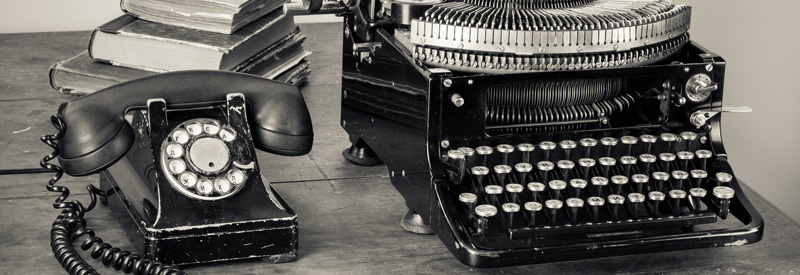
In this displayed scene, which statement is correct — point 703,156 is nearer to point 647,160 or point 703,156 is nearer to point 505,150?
point 647,160

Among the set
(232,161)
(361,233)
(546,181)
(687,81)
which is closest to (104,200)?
(232,161)

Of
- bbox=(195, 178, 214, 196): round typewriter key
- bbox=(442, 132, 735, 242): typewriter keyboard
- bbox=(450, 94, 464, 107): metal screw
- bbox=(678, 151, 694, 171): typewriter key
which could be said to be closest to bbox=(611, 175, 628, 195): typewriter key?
bbox=(442, 132, 735, 242): typewriter keyboard

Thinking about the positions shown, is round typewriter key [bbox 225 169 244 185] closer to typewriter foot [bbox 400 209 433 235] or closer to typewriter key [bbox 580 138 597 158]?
typewriter foot [bbox 400 209 433 235]

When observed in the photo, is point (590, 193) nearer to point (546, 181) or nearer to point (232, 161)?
point (546, 181)

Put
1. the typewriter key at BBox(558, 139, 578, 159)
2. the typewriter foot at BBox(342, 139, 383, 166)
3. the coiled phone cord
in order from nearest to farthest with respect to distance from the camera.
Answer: the coiled phone cord
the typewriter key at BBox(558, 139, 578, 159)
the typewriter foot at BBox(342, 139, 383, 166)

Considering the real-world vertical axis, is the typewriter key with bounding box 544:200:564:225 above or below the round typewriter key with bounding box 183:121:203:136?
below

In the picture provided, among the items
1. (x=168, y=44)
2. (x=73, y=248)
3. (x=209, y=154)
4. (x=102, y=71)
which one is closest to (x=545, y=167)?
(x=209, y=154)

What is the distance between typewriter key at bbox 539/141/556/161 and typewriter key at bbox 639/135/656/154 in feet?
0.43

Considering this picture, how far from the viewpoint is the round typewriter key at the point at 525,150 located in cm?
148

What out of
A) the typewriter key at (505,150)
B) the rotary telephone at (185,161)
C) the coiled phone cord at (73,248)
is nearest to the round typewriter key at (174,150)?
the rotary telephone at (185,161)

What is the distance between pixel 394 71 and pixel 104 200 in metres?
0.47

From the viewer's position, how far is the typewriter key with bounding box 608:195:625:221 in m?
1.45

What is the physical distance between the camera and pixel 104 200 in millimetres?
1663

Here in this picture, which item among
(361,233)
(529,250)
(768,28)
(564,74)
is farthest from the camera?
(768,28)
